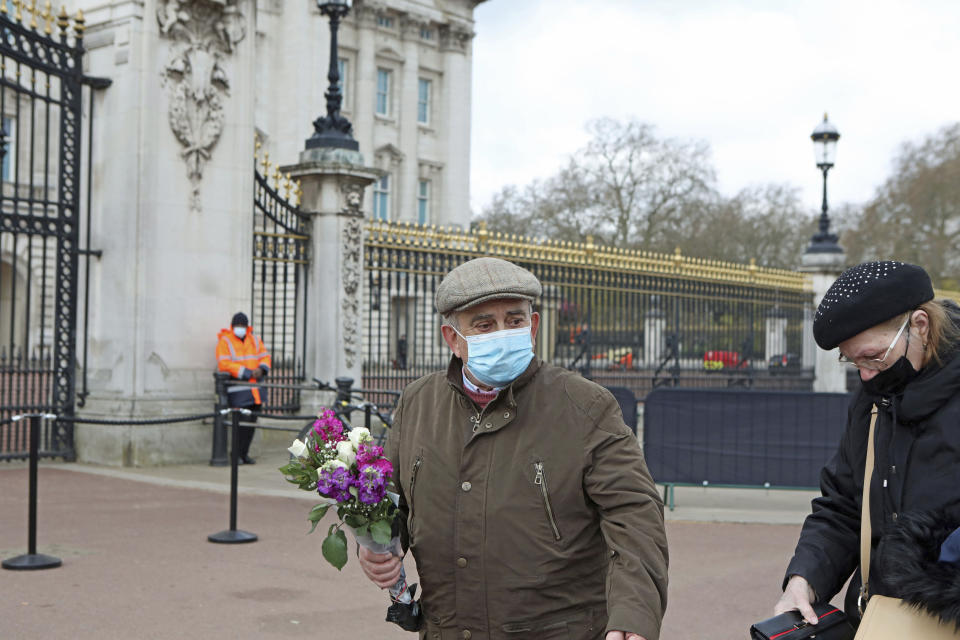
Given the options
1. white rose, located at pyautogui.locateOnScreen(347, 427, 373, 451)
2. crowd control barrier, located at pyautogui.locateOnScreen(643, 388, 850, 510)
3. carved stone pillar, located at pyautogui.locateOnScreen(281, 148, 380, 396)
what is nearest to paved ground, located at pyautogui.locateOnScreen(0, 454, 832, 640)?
crowd control barrier, located at pyautogui.locateOnScreen(643, 388, 850, 510)

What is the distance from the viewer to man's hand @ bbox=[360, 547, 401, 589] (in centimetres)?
292

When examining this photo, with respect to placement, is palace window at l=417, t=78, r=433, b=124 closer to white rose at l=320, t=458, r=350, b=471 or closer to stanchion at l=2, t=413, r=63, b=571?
stanchion at l=2, t=413, r=63, b=571

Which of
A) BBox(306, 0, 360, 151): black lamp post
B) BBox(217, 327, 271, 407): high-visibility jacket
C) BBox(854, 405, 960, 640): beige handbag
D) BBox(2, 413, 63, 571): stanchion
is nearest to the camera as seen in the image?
BBox(854, 405, 960, 640): beige handbag

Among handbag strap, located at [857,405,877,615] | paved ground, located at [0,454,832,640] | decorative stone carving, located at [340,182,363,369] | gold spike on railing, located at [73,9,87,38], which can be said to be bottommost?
paved ground, located at [0,454,832,640]

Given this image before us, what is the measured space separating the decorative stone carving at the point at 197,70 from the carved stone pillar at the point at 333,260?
4.88 feet

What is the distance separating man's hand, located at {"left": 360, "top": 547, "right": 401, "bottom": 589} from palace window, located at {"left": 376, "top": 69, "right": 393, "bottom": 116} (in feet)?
135

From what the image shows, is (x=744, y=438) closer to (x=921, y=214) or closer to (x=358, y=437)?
(x=358, y=437)

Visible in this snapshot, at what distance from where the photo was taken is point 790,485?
9891mm

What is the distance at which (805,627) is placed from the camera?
2742 millimetres

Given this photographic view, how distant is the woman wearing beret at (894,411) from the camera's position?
263cm

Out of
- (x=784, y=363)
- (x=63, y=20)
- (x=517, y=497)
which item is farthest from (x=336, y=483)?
(x=784, y=363)

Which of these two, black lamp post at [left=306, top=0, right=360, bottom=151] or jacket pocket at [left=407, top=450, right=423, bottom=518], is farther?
black lamp post at [left=306, top=0, right=360, bottom=151]

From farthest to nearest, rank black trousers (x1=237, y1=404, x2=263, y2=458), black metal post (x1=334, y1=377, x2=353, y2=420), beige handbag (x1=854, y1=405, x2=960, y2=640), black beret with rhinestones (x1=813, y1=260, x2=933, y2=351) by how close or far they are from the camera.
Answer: black trousers (x1=237, y1=404, x2=263, y2=458)
black metal post (x1=334, y1=377, x2=353, y2=420)
black beret with rhinestones (x1=813, y1=260, x2=933, y2=351)
beige handbag (x1=854, y1=405, x2=960, y2=640)

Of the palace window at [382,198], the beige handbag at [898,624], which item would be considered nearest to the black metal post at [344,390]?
the beige handbag at [898,624]
